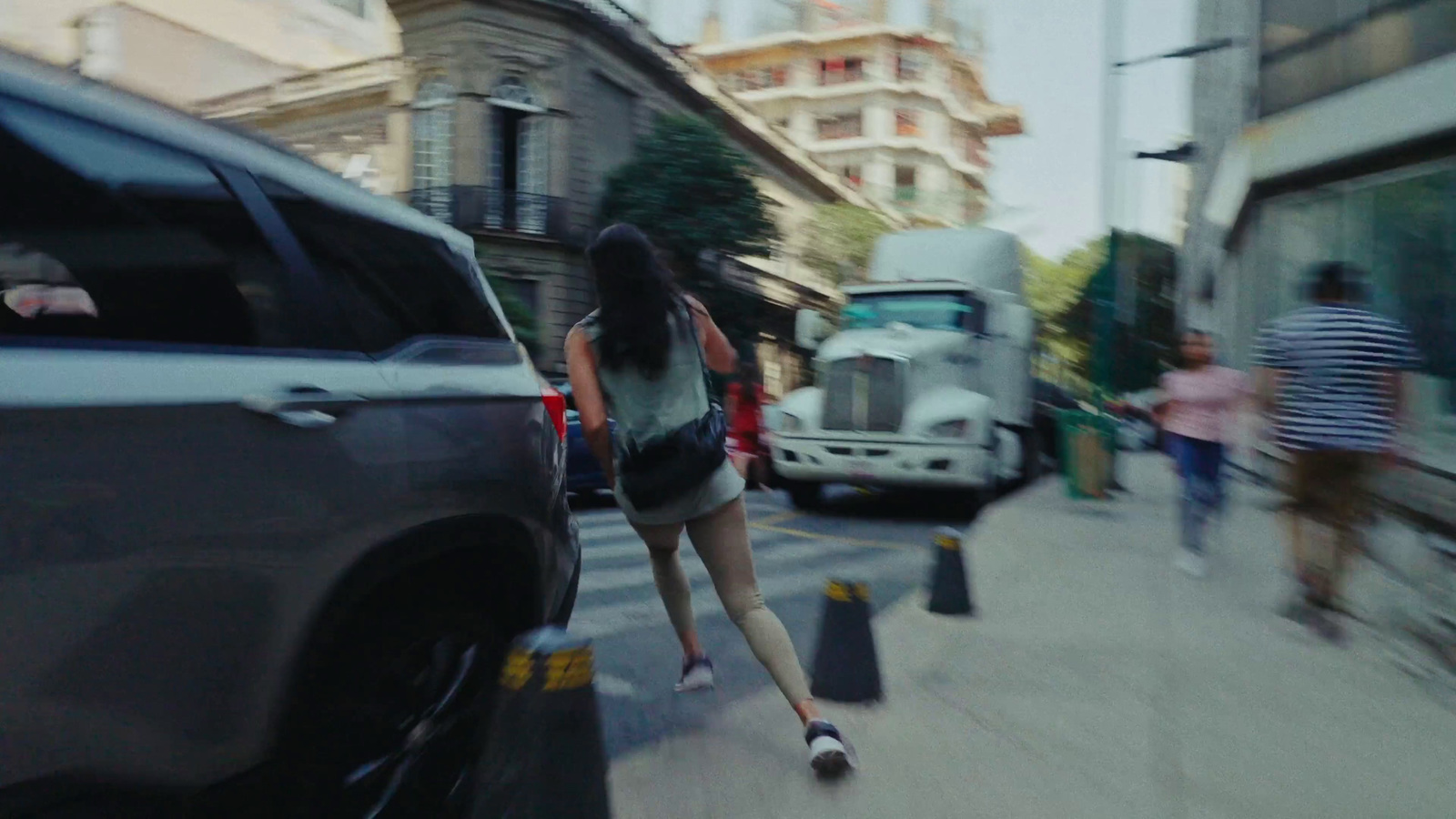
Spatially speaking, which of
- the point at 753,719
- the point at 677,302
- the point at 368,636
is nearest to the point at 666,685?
the point at 753,719

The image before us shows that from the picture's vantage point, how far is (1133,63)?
17.5m

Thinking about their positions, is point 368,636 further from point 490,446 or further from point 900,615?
point 900,615

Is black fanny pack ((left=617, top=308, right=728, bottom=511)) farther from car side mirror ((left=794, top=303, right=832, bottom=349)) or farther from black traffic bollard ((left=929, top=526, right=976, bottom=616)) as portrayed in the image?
car side mirror ((left=794, top=303, right=832, bottom=349))

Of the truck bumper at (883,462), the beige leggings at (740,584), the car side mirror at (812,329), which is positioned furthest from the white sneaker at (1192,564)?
the car side mirror at (812,329)

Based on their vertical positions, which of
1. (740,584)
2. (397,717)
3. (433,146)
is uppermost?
(433,146)

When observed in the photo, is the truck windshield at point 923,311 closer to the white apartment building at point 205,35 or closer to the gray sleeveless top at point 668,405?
the gray sleeveless top at point 668,405

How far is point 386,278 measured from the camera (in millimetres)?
2941

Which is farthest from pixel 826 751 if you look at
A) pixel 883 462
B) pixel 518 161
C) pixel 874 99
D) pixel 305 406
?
pixel 874 99

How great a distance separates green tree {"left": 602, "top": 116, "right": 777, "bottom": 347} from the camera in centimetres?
2545

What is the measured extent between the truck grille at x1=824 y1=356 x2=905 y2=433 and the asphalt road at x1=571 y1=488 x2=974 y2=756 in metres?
0.99

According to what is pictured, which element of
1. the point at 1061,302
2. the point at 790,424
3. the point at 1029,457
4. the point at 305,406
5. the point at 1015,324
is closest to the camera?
the point at 305,406

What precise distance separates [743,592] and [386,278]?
147 cm

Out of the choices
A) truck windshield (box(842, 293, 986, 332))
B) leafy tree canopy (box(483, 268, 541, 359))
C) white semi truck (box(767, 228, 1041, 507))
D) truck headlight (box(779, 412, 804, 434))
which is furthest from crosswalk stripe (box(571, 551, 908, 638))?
leafy tree canopy (box(483, 268, 541, 359))

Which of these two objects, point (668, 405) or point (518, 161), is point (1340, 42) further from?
point (518, 161)
